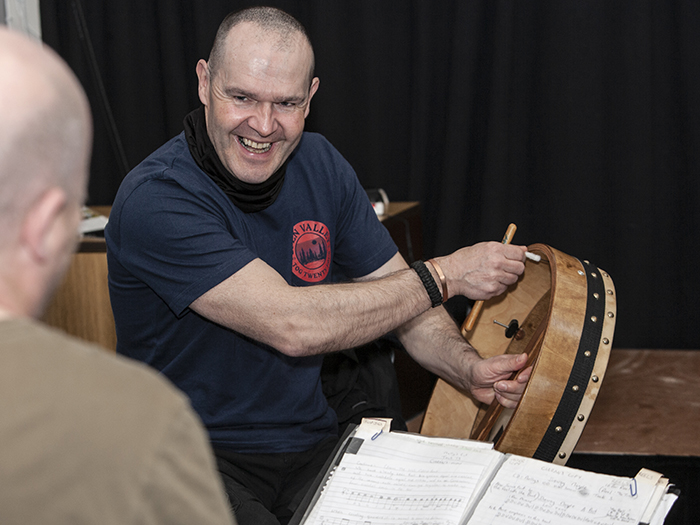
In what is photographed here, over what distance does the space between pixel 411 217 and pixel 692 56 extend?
115 centimetres

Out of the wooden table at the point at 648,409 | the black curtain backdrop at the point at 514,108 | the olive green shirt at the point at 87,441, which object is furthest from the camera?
the black curtain backdrop at the point at 514,108

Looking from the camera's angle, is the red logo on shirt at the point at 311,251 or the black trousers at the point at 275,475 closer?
the black trousers at the point at 275,475

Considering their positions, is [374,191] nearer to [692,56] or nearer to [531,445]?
[692,56]

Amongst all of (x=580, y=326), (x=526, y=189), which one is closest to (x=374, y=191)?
Answer: (x=526, y=189)

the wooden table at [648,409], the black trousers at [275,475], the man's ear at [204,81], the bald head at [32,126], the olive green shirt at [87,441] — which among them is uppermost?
the bald head at [32,126]

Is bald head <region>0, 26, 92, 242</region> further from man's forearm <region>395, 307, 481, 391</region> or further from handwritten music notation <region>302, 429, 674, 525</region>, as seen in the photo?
man's forearm <region>395, 307, 481, 391</region>

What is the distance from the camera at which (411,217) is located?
2.46 meters

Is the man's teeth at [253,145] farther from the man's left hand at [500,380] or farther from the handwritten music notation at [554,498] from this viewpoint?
the handwritten music notation at [554,498]

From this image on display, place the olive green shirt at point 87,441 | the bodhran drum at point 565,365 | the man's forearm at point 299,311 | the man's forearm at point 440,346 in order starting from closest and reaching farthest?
the olive green shirt at point 87,441 → the bodhran drum at point 565,365 → the man's forearm at point 299,311 → the man's forearm at point 440,346

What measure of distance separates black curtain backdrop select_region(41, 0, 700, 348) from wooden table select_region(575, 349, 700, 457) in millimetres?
394

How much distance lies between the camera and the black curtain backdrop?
2.48 metres

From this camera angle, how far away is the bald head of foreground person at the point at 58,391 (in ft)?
1.38

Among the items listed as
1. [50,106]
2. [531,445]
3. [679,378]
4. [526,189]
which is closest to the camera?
[50,106]

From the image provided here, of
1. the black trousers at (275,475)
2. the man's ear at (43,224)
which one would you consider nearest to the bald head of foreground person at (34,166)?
the man's ear at (43,224)
